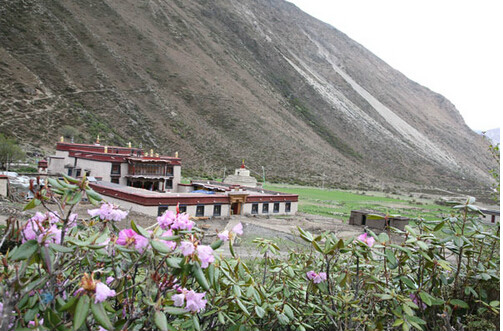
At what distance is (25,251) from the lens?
7.77 ft

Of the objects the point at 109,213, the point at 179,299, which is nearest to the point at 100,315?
the point at 179,299

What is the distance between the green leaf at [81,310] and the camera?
2.09 m

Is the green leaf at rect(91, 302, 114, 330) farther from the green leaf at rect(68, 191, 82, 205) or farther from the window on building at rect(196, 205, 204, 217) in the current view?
the window on building at rect(196, 205, 204, 217)

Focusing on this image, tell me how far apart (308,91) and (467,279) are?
114921 millimetres

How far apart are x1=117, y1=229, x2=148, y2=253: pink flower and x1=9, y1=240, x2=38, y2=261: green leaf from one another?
61 centimetres

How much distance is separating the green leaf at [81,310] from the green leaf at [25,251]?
500 millimetres

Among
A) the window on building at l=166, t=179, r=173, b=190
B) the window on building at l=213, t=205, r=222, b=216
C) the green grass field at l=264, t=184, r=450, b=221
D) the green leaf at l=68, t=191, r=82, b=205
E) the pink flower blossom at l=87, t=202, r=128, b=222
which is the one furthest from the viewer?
the window on building at l=166, t=179, r=173, b=190

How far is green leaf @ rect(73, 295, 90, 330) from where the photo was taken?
209 centimetres

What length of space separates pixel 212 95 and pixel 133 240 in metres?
81.8

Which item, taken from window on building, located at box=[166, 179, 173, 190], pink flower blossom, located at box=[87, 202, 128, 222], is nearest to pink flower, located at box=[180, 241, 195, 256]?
pink flower blossom, located at box=[87, 202, 128, 222]

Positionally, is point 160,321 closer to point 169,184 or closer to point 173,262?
point 173,262

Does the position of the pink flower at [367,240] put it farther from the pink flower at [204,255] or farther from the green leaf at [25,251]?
the green leaf at [25,251]

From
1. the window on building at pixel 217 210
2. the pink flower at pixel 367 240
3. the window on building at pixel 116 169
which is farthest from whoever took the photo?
the window on building at pixel 116 169

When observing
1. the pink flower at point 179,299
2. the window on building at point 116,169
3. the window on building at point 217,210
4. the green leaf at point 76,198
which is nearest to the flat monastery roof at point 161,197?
the window on building at point 217,210
